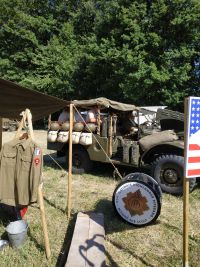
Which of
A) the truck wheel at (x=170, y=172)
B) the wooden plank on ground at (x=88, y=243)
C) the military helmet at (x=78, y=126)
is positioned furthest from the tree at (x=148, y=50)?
the wooden plank on ground at (x=88, y=243)

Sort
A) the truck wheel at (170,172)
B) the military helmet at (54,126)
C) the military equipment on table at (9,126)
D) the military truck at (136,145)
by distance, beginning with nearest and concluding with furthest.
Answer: the truck wheel at (170,172) < the military truck at (136,145) < the military helmet at (54,126) < the military equipment on table at (9,126)

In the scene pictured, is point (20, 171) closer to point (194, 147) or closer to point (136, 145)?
point (194, 147)

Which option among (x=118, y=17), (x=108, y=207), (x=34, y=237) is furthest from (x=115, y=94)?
(x=34, y=237)

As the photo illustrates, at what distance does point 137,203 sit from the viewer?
535 centimetres

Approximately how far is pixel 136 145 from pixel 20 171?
3956mm

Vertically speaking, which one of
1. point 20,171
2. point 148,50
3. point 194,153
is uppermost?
point 148,50

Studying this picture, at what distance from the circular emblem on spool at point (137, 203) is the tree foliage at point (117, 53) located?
15.4 meters

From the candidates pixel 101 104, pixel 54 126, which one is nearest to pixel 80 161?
pixel 54 126

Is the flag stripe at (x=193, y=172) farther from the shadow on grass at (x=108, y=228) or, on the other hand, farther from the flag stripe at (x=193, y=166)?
the shadow on grass at (x=108, y=228)

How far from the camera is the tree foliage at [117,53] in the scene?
21047 millimetres

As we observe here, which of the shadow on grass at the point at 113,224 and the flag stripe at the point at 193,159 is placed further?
the shadow on grass at the point at 113,224

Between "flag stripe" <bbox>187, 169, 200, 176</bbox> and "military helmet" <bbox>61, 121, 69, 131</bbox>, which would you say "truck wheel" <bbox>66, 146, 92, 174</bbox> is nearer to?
"military helmet" <bbox>61, 121, 69, 131</bbox>

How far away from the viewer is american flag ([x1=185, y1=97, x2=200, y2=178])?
378 centimetres

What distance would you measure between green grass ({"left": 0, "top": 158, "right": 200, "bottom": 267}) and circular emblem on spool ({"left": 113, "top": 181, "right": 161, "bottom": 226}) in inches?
6.6
